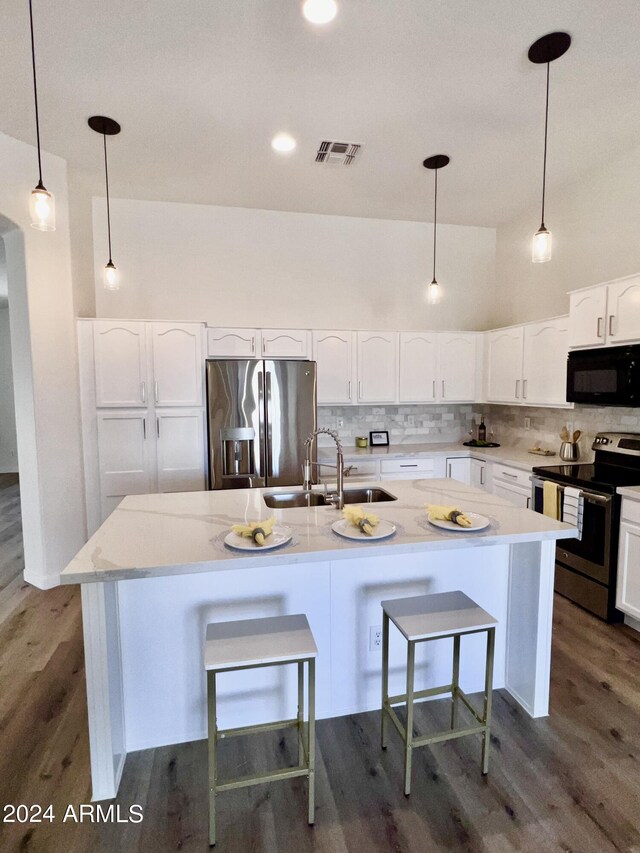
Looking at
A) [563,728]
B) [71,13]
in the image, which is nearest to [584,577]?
[563,728]

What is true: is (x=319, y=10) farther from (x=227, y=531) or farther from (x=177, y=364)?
(x=177, y=364)

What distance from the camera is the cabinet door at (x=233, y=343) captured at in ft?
12.5

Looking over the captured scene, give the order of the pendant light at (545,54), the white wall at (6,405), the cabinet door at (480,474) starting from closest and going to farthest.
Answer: the pendant light at (545,54) → the cabinet door at (480,474) → the white wall at (6,405)

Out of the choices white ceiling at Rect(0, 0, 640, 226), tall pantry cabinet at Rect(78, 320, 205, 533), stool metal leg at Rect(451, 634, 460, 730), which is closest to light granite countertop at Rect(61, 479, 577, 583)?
stool metal leg at Rect(451, 634, 460, 730)

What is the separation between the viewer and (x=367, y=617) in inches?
79.4

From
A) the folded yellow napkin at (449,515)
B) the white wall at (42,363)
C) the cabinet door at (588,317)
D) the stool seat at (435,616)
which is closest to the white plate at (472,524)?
the folded yellow napkin at (449,515)

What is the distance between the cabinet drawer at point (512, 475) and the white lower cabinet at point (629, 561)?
830mm

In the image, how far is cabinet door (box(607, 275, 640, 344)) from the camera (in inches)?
112

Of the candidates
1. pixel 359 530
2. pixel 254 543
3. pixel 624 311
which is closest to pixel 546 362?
pixel 624 311

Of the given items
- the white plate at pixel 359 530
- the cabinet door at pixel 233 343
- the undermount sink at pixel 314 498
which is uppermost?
the cabinet door at pixel 233 343

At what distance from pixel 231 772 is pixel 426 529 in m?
1.21

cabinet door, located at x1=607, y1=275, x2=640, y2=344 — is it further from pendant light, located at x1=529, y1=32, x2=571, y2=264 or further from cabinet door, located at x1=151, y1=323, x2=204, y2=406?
cabinet door, located at x1=151, y1=323, x2=204, y2=406

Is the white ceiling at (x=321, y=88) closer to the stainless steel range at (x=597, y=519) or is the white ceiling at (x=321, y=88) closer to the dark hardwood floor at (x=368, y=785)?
the stainless steel range at (x=597, y=519)

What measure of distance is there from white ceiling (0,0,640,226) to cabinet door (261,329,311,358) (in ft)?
3.87
